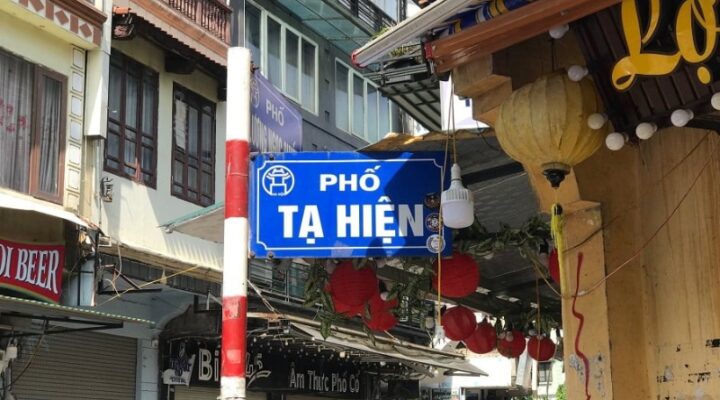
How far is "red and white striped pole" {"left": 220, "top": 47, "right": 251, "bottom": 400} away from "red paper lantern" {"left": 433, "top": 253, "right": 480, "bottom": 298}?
2186 millimetres

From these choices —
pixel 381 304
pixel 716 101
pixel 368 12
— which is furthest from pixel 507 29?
pixel 368 12

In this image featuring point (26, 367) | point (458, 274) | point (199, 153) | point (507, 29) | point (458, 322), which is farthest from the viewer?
point (199, 153)

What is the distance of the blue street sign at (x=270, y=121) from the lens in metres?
4.98

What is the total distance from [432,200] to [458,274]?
0.88 metres

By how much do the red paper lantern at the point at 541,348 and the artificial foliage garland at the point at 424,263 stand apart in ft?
5.94

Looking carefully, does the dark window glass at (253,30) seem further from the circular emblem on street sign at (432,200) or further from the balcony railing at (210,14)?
the circular emblem on street sign at (432,200)

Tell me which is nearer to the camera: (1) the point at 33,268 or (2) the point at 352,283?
(2) the point at 352,283

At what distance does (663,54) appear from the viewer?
402 cm

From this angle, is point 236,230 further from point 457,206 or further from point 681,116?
point 681,116

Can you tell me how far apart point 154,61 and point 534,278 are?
9.60 m

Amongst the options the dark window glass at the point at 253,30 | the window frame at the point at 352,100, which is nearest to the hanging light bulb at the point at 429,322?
the dark window glass at the point at 253,30

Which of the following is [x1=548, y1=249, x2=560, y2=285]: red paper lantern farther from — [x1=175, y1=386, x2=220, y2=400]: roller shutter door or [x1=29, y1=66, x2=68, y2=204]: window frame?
[x1=175, y1=386, x2=220, y2=400]: roller shutter door

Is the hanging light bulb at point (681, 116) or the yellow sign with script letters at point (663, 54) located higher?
the yellow sign with script letters at point (663, 54)

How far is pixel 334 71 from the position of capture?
23344 millimetres
